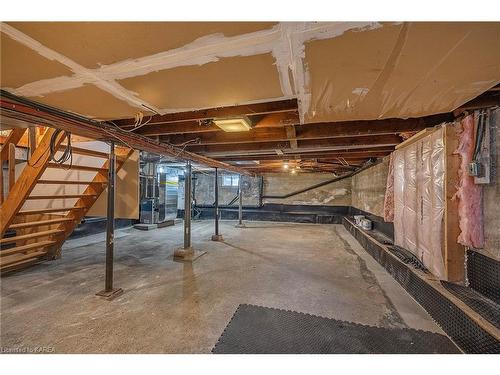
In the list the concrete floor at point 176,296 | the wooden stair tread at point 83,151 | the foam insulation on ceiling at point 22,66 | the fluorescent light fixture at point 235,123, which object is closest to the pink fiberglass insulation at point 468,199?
the concrete floor at point 176,296

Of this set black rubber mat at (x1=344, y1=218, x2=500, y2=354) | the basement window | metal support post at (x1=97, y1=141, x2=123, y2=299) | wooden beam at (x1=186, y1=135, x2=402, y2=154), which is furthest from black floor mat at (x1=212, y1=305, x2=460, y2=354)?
the basement window

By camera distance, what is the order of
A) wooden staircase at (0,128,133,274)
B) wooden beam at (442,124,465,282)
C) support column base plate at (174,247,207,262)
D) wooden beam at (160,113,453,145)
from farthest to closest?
support column base plate at (174,247,207,262) < wooden staircase at (0,128,133,274) < wooden beam at (160,113,453,145) < wooden beam at (442,124,465,282)

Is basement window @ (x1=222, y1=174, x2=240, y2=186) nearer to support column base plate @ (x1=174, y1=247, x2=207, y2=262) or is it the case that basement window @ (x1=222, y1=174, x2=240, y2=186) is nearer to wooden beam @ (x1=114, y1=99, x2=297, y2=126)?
support column base plate @ (x1=174, y1=247, x2=207, y2=262)

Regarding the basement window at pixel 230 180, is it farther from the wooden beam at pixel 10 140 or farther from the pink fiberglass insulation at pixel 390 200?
the wooden beam at pixel 10 140

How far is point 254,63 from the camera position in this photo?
1.11 meters

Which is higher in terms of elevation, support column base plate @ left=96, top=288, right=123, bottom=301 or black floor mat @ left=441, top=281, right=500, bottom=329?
black floor mat @ left=441, top=281, right=500, bottom=329

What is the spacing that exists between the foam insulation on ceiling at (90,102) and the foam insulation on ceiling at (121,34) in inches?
17.6

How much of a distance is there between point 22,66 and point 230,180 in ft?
27.1

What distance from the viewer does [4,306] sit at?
2.11 m

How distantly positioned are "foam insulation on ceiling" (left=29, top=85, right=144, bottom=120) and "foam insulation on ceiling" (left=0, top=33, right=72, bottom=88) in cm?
18

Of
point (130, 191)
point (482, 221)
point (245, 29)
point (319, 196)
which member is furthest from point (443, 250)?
point (319, 196)

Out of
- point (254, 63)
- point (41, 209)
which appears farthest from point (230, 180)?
point (254, 63)

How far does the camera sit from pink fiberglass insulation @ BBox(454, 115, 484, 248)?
179 cm

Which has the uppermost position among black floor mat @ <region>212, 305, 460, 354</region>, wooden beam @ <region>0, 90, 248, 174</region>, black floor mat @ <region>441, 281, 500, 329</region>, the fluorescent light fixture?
the fluorescent light fixture
